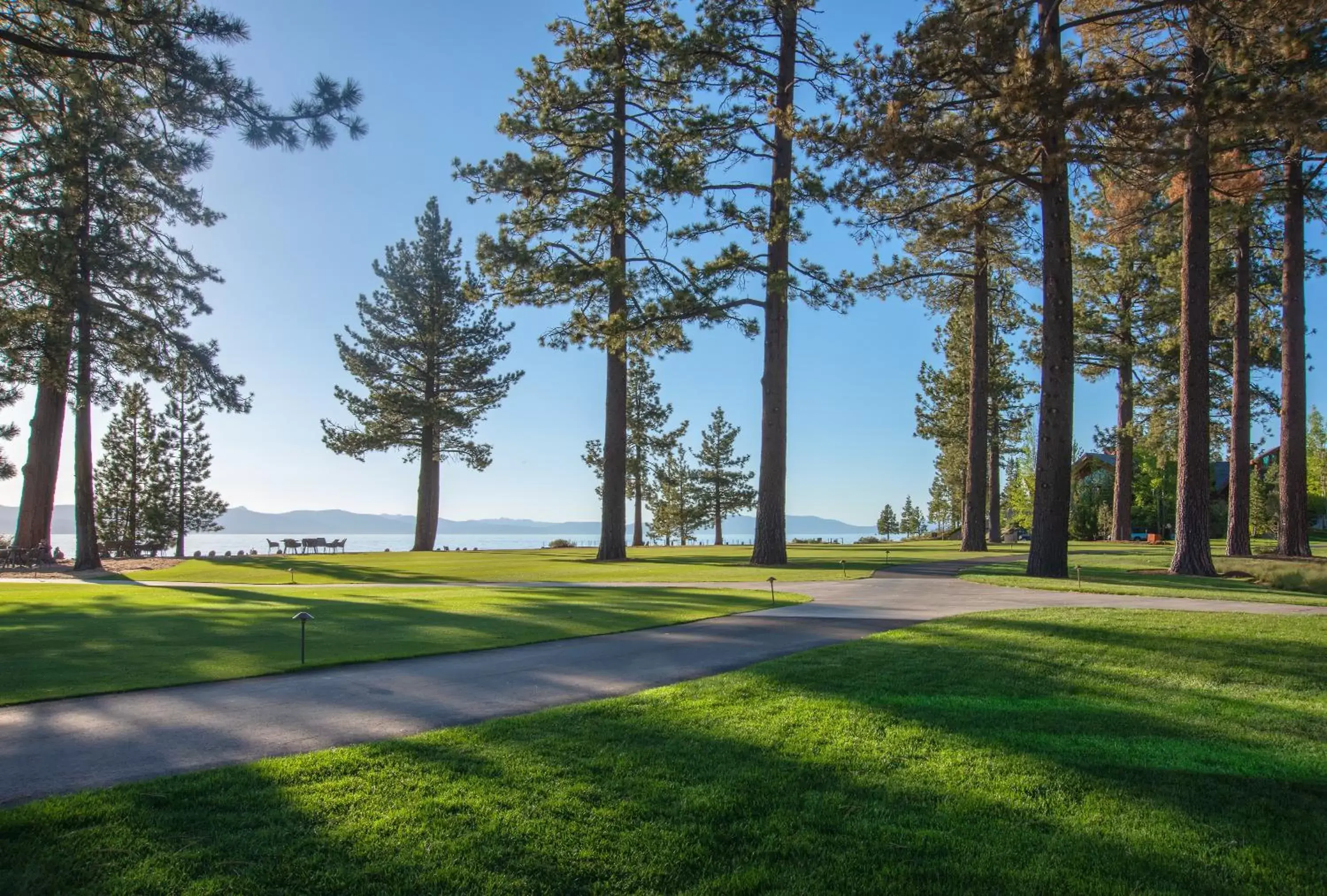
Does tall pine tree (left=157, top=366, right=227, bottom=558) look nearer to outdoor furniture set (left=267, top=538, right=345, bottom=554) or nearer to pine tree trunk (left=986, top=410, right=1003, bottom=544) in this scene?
outdoor furniture set (left=267, top=538, right=345, bottom=554)

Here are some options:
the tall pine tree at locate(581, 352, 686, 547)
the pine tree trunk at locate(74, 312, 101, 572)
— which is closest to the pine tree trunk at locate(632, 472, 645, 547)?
the tall pine tree at locate(581, 352, 686, 547)

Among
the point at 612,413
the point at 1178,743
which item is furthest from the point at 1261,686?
the point at 612,413

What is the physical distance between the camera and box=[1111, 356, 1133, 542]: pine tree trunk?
34.4 meters

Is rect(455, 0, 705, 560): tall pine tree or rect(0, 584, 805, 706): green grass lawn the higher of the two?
rect(455, 0, 705, 560): tall pine tree

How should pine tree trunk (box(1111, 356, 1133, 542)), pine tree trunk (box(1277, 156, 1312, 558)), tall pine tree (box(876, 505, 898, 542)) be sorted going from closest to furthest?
1. pine tree trunk (box(1277, 156, 1312, 558))
2. pine tree trunk (box(1111, 356, 1133, 542))
3. tall pine tree (box(876, 505, 898, 542))

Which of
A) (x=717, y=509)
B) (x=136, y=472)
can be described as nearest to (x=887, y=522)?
(x=717, y=509)

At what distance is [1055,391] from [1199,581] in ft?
16.7

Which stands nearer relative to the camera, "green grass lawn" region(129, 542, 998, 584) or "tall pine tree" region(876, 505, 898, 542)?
"green grass lawn" region(129, 542, 998, 584)

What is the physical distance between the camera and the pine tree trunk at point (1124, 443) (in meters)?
34.4

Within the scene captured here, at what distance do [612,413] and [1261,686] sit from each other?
21.1m

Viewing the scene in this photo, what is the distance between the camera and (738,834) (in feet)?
11.5

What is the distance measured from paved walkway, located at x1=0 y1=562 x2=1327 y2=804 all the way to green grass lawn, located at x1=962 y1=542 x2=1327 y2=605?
2580 millimetres

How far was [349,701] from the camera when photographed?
599 centimetres

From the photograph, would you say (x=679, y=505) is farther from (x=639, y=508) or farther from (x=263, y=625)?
(x=263, y=625)
